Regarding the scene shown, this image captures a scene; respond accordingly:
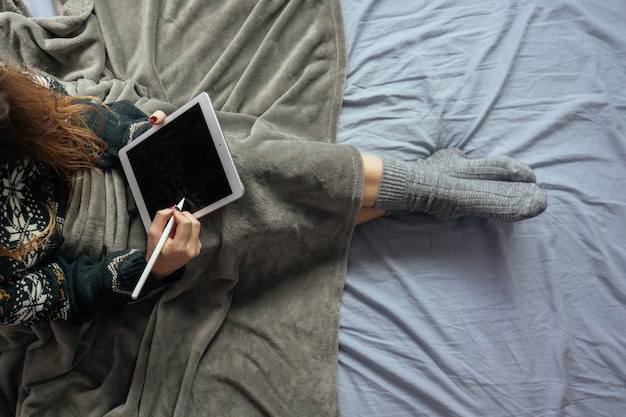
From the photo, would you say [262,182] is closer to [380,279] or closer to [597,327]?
[380,279]

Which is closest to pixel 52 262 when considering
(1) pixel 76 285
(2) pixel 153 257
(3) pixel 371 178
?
(1) pixel 76 285

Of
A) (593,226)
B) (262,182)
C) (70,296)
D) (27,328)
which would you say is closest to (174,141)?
(262,182)

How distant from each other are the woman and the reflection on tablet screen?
0.04 meters

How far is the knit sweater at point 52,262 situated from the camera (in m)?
0.67

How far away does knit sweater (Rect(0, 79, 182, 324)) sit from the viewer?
2.20ft

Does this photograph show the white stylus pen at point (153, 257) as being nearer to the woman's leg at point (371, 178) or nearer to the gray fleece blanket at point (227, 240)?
the gray fleece blanket at point (227, 240)

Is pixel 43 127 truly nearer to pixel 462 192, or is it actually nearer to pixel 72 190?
pixel 72 190

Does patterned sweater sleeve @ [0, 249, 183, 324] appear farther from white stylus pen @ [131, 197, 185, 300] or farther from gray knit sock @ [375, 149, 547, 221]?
gray knit sock @ [375, 149, 547, 221]

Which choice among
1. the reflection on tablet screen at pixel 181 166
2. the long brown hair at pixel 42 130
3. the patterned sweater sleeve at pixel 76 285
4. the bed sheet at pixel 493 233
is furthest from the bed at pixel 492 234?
the long brown hair at pixel 42 130

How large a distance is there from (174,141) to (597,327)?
76cm

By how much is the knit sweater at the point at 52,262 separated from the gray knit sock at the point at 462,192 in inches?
15.3

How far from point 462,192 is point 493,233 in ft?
0.35

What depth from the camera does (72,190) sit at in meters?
0.76

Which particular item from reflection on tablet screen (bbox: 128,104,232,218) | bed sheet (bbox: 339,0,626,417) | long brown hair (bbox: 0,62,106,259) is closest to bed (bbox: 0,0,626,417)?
bed sheet (bbox: 339,0,626,417)
